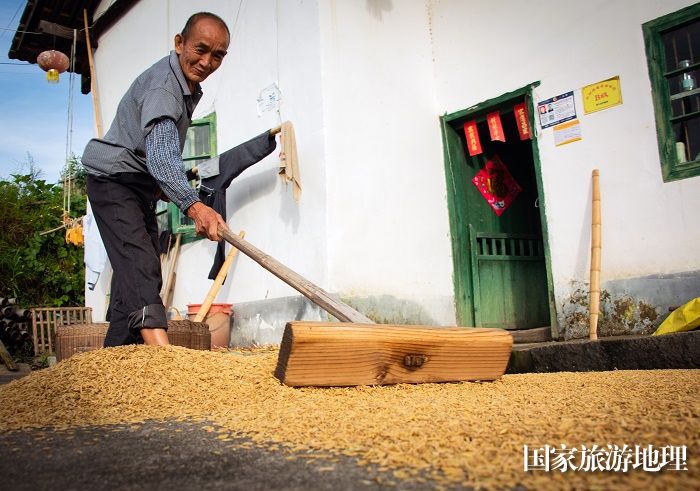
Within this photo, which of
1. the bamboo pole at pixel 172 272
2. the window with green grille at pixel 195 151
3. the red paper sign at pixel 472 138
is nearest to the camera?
the red paper sign at pixel 472 138

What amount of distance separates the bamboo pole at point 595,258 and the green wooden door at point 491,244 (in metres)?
0.80

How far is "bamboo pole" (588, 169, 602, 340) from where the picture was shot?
379cm

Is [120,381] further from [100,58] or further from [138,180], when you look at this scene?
[100,58]

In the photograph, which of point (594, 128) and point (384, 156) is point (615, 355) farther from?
point (384, 156)

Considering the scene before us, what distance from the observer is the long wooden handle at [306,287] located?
7.91 ft

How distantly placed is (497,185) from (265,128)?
2396mm

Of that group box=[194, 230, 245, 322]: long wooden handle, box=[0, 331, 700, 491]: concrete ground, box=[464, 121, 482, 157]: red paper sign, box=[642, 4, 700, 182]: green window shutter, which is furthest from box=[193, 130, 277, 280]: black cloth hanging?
box=[0, 331, 700, 491]: concrete ground

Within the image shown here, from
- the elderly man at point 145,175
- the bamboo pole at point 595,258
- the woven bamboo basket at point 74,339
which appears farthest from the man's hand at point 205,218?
the bamboo pole at point 595,258

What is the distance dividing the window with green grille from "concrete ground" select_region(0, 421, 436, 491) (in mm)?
4330

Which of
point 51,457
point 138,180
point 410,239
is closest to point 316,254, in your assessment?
point 410,239

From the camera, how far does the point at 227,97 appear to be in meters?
5.51

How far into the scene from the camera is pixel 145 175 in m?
2.58

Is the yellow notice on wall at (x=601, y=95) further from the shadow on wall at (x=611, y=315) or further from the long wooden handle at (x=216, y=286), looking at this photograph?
the long wooden handle at (x=216, y=286)

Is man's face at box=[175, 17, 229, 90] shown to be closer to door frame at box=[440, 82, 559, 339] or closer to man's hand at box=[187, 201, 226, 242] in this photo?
man's hand at box=[187, 201, 226, 242]
